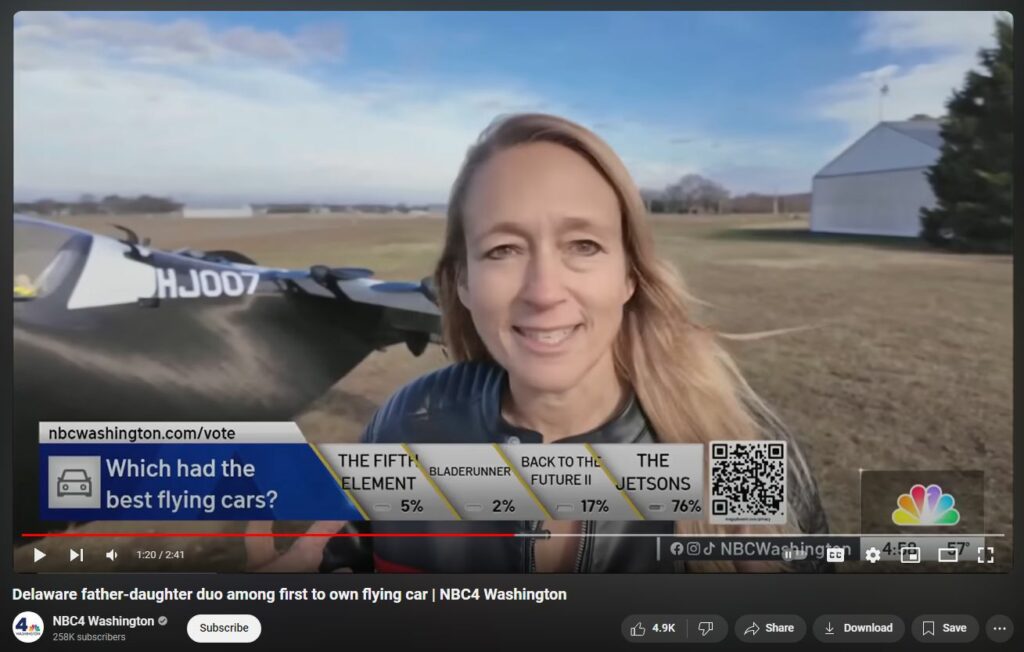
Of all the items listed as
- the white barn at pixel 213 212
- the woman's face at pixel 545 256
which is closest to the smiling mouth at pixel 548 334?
the woman's face at pixel 545 256

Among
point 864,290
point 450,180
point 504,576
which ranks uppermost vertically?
point 450,180

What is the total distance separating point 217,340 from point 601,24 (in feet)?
4.32

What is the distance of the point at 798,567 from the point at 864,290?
75cm

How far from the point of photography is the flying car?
202 cm

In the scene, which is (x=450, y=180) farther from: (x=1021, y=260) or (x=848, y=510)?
(x=1021, y=260)

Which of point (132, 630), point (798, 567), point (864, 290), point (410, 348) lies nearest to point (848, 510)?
point (798, 567)

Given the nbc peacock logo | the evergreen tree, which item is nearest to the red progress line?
the nbc peacock logo

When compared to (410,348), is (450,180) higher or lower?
higher

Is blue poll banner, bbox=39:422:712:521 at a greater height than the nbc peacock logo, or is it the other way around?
blue poll banner, bbox=39:422:712:521

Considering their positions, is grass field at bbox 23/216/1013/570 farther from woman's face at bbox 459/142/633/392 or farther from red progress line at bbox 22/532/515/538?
red progress line at bbox 22/532/515/538

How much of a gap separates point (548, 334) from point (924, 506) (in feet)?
3.55

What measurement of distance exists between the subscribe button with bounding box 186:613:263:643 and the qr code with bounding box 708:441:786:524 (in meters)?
1.24

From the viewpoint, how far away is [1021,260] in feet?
6.58
